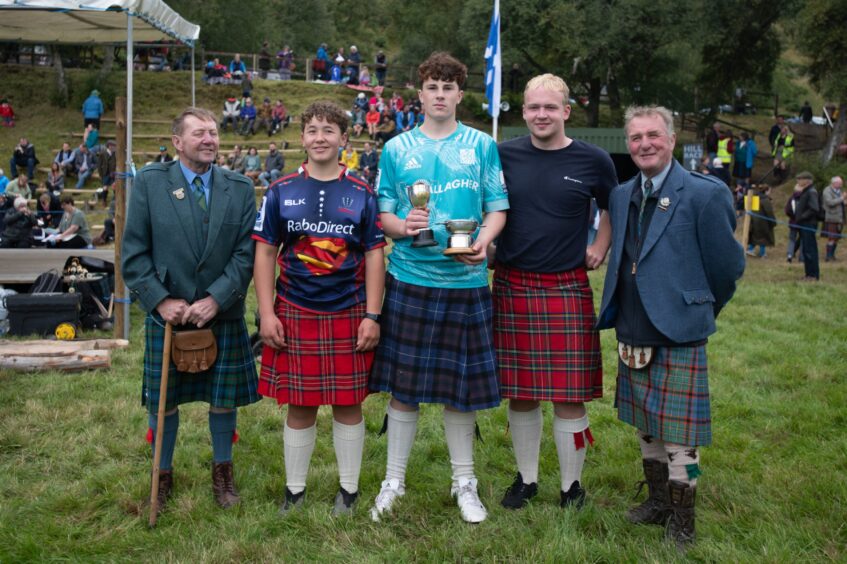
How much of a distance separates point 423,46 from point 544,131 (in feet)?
118

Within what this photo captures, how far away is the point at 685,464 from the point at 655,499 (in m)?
0.30

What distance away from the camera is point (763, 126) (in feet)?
98.0

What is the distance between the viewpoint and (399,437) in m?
3.34

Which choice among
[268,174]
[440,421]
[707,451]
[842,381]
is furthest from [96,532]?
[268,174]

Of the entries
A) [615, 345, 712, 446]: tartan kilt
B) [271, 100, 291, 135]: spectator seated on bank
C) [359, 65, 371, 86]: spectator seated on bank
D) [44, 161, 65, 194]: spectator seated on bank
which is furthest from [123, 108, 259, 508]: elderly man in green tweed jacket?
[359, 65, 371, 86]: spectator seated on bank

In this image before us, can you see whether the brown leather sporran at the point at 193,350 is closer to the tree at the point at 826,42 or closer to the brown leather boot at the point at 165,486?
the brown leather boot at the point at 165,486

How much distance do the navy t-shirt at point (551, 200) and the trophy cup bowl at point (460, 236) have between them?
0.27 metres

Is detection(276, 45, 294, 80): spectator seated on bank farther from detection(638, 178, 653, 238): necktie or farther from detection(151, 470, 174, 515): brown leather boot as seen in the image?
detection(638, 178, 653, 238): necktie

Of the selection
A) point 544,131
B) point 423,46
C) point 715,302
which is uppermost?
point 423,46

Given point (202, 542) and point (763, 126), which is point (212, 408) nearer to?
point (202, 542)

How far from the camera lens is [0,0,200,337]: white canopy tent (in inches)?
283

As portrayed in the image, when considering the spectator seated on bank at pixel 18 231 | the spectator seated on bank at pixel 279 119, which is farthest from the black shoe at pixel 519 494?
the spectator seated on bank at pixel 279 119

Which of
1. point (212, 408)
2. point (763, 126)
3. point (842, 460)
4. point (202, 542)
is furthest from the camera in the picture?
point (763, 126)

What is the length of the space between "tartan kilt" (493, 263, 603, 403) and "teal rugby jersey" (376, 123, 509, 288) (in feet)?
0.63
